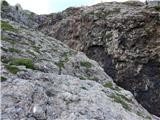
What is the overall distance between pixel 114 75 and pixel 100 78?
12737mm

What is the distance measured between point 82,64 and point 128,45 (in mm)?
13147

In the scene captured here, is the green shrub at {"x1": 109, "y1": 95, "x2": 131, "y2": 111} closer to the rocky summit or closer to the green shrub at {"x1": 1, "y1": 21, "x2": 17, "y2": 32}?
the rocky summit

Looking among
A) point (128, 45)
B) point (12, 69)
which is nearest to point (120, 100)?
point (12, 69)

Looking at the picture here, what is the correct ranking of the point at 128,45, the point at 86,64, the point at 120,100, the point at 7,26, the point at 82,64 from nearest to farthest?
the point at 120,100, the point at 82,64, the point at 86,64, the point at 7,26, the point at 128,45

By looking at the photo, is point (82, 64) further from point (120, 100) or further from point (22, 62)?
point (22, 62)

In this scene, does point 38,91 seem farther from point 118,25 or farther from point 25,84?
point 118,25

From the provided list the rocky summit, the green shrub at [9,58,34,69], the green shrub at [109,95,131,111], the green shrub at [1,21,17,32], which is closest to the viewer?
the rocky summit

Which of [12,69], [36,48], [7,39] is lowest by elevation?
[12,69]

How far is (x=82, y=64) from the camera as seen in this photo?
29844 millimetres

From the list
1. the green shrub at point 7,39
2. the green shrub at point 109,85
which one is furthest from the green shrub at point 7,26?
the green shrub at point 109,85

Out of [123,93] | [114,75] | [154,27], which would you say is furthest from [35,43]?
[154,27]

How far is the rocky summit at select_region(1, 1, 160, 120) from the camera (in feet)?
61.6

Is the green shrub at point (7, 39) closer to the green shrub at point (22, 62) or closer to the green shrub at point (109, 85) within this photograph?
the green shrub at point (22, 62)

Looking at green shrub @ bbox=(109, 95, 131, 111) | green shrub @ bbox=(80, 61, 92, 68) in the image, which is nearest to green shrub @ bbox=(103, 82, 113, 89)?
green shrub @ bbox=(109, 95, 131, 111)
